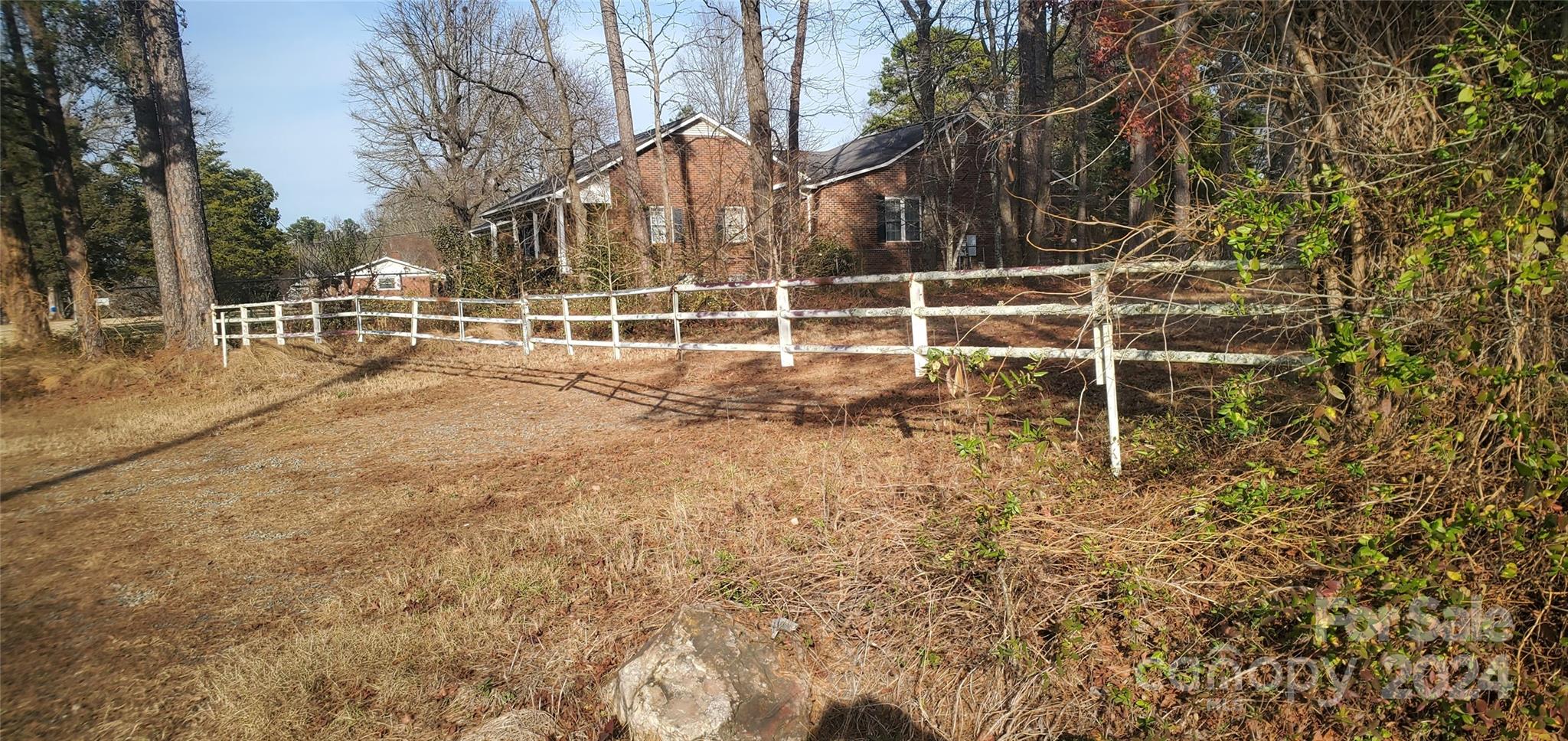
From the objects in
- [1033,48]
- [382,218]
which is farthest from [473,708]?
[382,218]

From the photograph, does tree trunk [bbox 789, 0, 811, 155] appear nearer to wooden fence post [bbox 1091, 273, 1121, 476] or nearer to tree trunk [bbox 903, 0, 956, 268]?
tree trunk [bbox 903, 0, 956, 268]

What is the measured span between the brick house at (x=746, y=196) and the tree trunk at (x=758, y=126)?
4.57 metres

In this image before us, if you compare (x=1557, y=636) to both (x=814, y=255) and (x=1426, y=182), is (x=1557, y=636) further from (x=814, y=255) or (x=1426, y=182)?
(x=814, y=255)

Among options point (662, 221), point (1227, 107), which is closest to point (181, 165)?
point (662, 221)

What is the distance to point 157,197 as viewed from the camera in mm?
16469

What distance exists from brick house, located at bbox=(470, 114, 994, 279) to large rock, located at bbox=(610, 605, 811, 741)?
1782cm

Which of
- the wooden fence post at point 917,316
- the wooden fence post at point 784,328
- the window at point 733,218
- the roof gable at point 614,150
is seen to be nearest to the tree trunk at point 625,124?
the window at point 733,218

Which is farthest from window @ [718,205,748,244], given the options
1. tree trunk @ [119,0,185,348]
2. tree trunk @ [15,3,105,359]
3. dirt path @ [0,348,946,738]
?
tree trunk @ [15,3,105,359]

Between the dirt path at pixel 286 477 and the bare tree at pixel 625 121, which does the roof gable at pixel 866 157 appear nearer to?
the bare tree at pixel 625 121

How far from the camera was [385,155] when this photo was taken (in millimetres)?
34750

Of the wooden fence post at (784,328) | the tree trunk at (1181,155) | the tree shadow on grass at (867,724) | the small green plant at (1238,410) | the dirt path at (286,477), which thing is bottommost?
the tree shadow on grass at (867,724)

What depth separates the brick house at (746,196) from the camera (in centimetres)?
2314

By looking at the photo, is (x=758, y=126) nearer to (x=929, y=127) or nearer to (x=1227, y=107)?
(x=929, y=127)

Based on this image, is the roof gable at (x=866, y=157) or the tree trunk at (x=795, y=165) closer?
the tree trunk at (x=795, y=165)
